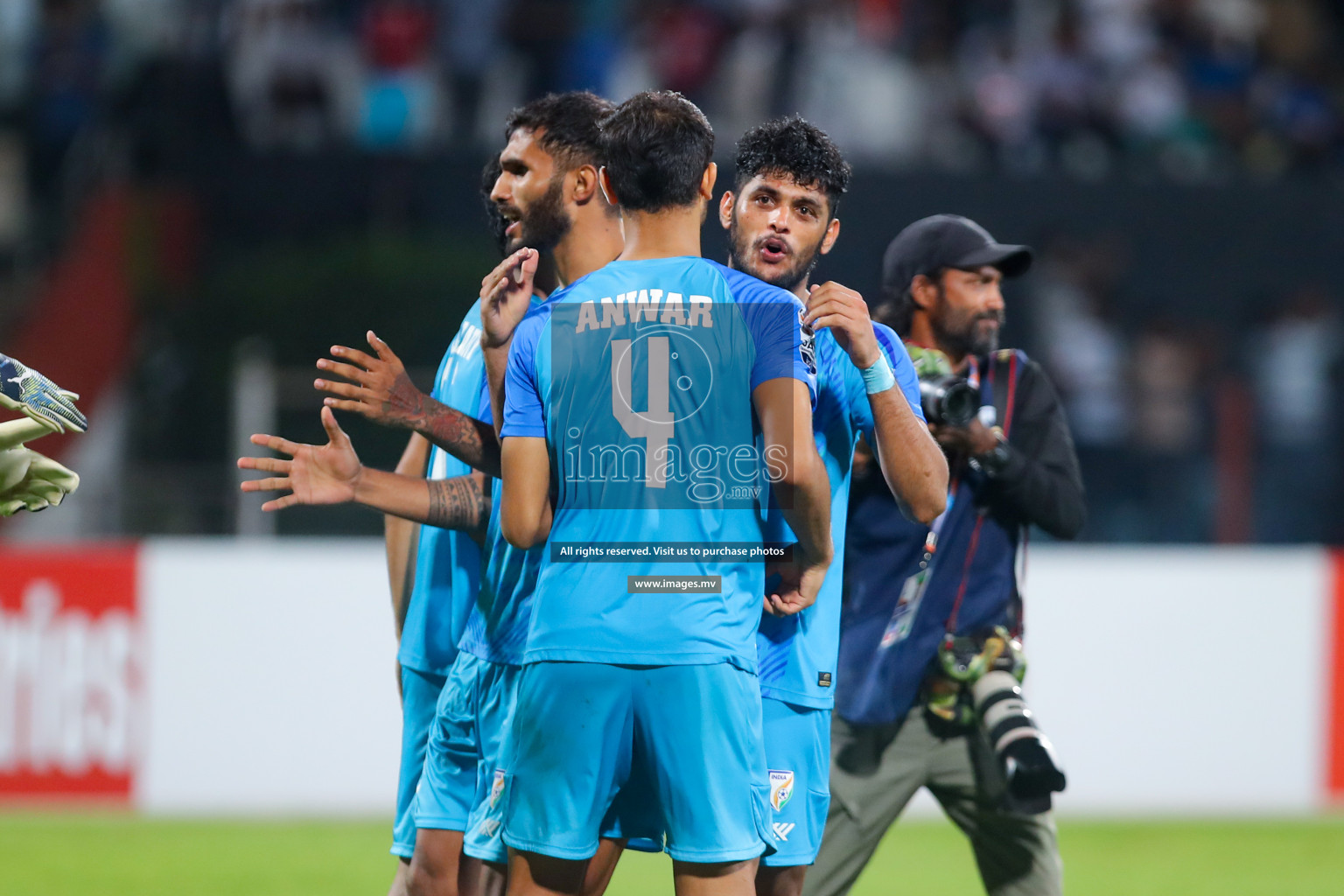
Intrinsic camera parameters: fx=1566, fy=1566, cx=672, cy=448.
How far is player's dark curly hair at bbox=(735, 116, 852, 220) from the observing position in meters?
3.96

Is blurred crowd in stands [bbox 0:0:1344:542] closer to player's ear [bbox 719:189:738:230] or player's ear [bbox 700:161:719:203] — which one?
player's ear [bbox 719:189:738:230]

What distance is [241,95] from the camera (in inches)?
482

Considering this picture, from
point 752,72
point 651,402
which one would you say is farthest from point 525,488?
point 752,72

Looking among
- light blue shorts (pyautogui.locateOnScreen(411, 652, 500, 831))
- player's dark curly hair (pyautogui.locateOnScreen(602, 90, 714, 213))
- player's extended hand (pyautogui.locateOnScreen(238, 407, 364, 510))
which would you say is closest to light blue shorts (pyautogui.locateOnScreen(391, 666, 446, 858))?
light blue shorts (pyautogui.locateOnScreen(411, 652, 500, 831))

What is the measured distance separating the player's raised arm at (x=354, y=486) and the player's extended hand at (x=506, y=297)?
42cm

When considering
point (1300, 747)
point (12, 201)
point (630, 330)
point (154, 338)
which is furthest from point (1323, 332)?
point (12, 201)

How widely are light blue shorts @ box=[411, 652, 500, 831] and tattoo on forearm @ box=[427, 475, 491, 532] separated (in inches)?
15.0

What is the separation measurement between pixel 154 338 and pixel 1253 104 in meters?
9.02

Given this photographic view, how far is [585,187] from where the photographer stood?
12.7ft

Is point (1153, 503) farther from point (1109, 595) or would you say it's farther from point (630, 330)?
point (630, 330)

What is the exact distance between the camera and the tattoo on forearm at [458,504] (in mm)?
4004

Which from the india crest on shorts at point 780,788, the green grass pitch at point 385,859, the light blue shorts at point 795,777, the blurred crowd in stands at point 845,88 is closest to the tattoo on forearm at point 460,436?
the light blue shorts at point 795,777

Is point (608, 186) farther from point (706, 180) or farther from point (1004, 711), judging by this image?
point (1004, 711)

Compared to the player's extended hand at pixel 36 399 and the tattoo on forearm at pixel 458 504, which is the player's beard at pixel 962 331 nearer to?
the tattoo on forearm at pixel 458 504
